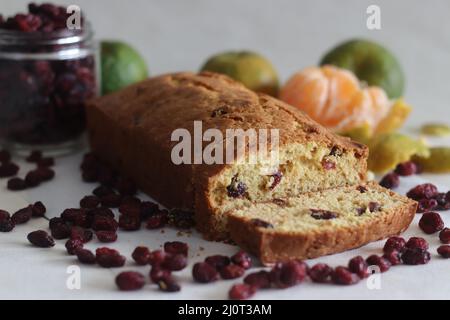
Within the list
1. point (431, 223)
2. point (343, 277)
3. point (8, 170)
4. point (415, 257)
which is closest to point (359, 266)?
point (343, 277)

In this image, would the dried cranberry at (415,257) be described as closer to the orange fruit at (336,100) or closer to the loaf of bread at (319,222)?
the loaf of bread at (319,222)

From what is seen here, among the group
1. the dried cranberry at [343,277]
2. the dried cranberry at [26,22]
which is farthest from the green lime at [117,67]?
the dried cranberry at [343,277]

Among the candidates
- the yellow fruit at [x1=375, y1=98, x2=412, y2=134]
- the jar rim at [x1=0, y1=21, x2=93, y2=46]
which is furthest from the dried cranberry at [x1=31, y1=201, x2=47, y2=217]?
the yellow fruit at [x1=375, y1=98, x2=412, y2=134]

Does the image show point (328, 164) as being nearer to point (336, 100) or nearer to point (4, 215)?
point (336, 100)
